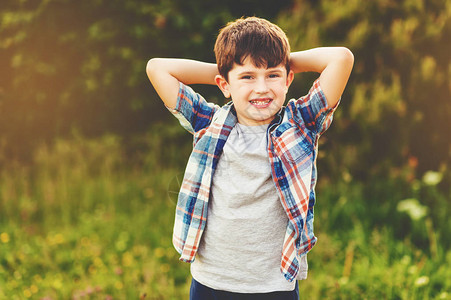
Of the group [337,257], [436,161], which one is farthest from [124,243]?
[436,161]

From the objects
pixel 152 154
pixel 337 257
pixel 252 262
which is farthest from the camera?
pixel 152 154

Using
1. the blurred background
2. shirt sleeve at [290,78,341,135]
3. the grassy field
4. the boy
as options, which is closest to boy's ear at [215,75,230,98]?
the boy

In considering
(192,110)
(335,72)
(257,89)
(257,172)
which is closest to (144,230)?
(192,110)

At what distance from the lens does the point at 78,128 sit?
450cm

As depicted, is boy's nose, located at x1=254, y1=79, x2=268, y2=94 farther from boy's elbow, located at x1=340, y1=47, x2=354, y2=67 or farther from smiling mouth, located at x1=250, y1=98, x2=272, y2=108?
boy's elbow, located at x1=340, y1=47, x2=354, y2=67

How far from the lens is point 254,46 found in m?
1.62

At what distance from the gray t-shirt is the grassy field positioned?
0.91 m

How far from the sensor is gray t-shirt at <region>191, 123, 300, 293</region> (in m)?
1.64

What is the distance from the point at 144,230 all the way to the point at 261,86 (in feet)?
6.92

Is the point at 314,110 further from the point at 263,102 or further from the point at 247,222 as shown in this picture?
the point at 247,222

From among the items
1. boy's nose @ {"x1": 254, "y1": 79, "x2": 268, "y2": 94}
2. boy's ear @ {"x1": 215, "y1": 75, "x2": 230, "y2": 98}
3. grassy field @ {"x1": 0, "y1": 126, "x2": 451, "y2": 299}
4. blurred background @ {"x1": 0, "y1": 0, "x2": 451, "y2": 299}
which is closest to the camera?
boy's nose @ {"x1": 254, "y1": 79, "x2": 268, "y2": 94}

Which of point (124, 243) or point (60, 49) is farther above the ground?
point (60, 49)

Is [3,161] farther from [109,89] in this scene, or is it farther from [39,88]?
[109,89]

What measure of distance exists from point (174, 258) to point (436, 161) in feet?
6.42
